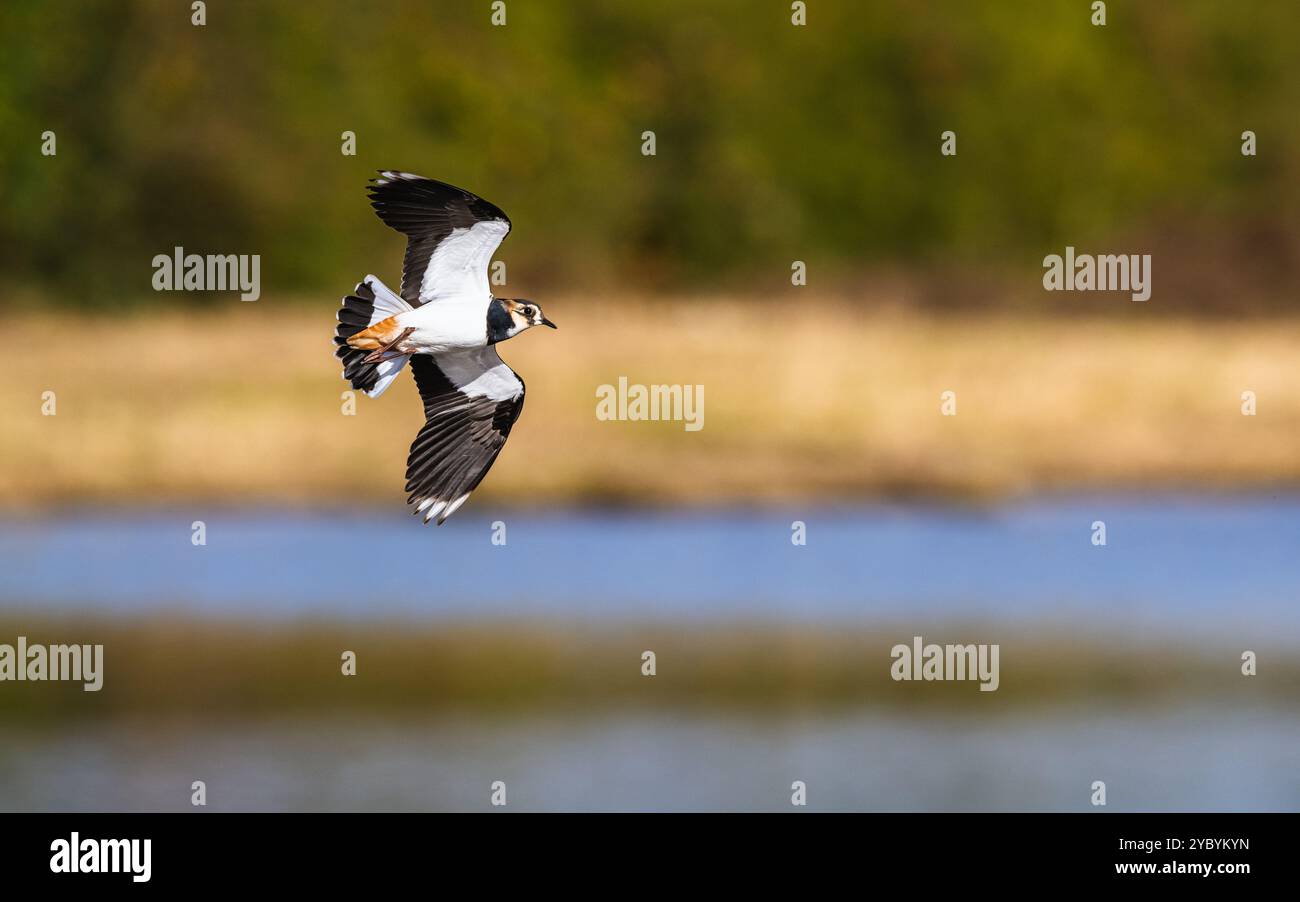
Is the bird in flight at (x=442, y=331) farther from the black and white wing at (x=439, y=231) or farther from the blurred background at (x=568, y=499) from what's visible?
the blurred background at (x=568, y=499)

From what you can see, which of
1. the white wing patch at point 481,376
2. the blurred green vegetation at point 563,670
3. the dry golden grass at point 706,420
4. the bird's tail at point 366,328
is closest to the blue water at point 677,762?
the blurred green vegetation at point 563,670

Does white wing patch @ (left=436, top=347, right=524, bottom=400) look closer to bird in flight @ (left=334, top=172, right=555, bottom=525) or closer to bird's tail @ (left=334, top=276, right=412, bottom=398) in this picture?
bird in flight @ (left=334, top=172, right=555, bottom=525)

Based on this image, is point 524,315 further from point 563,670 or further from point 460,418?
point 563,670

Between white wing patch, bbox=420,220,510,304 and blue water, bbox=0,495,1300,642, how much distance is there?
30.6 ft

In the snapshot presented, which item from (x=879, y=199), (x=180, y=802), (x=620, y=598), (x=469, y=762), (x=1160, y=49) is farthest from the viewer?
(x=1160, y=49)

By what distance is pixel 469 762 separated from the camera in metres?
14.0

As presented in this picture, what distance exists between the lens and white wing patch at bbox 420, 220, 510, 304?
26.6 feet

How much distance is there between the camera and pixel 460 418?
8.56m

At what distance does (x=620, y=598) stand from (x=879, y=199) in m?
26.3

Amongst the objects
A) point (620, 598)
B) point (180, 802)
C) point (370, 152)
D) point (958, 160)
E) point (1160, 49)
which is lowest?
point (180, 802)

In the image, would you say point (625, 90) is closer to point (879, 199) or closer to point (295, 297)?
point (879, 199)

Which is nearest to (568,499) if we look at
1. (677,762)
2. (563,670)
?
(563,670)

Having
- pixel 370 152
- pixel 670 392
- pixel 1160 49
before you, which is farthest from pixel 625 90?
pixel 670 392

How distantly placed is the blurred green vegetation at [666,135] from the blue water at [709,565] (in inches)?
388
